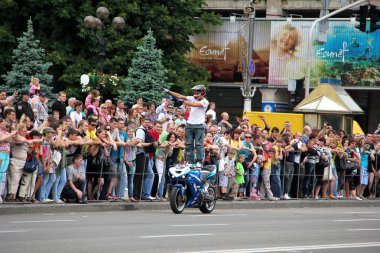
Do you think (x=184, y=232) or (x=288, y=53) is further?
(x=288, y=53)

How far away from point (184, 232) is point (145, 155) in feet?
27.6

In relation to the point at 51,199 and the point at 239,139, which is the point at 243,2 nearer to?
the point at 239,139

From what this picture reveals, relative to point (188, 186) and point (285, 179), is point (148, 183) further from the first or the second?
point (285, 179)

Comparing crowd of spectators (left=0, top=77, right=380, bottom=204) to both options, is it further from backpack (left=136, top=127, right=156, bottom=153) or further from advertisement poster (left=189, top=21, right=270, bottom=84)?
advertisement poster (left=189, top=21, right=270, bottom=84)

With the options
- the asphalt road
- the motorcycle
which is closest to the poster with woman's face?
the asphalt road

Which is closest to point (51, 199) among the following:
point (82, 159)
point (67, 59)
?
point (82, 159)

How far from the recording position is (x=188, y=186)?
22.5 m

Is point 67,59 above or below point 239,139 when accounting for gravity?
above

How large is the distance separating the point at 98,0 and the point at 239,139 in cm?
2139

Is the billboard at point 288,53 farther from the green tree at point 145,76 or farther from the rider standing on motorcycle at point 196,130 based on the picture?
the rider standing on motorcycle at point 196,130

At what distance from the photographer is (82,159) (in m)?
24.5

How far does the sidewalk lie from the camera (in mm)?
22359

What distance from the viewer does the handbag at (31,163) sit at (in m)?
23.2

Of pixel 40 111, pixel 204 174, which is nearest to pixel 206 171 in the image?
pixel 204 174
